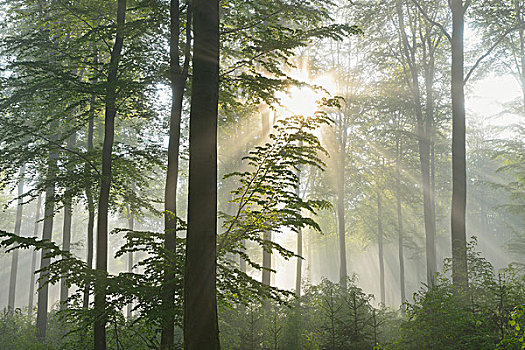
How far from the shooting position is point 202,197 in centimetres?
439

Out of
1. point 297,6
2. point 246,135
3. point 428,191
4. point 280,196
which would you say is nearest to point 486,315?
point 280,196

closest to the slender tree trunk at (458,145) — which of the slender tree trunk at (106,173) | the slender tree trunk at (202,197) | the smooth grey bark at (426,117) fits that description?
the smooth grey bark at (426,117)

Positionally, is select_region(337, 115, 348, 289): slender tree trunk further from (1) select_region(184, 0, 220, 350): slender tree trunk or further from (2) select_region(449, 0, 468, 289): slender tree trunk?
(1) select_region(184, 0, 220, 350): slender tree trunk

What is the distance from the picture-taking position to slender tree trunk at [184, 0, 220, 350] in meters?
4.27

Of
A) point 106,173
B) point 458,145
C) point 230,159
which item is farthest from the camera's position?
point 230,159

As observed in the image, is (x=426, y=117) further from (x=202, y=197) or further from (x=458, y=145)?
(x=202, y=197)

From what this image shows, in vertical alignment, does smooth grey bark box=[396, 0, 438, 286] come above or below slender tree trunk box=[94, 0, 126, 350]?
above

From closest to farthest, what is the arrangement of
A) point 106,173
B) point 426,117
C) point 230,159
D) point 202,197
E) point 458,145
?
point 202,197
point 106,173
point 458,145
point 426,117
point 230,159

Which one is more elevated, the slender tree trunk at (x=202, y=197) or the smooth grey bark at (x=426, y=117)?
the smooth grey bark at (x=426, y=117)

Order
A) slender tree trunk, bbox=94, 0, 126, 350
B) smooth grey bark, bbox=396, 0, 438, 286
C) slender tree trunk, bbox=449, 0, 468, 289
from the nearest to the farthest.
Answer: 1. slender tree trunk, bbox=94, 0, 126, 350
2. slender tree trunk, bbox=449, 0, 468, 289
3. smooth grey bark, bbox=396, 0, 438, 286

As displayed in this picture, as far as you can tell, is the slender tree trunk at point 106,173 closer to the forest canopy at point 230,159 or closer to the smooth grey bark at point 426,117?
the forest canopy at point 230,159

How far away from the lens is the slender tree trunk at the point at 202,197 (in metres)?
4.27

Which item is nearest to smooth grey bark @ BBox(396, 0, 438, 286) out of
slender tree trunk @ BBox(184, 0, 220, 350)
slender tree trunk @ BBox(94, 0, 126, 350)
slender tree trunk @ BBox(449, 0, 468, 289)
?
slender tree trunk @ BBox(449, 0, 468, 289)

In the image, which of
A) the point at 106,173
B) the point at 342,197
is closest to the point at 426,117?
the point at 342,197
